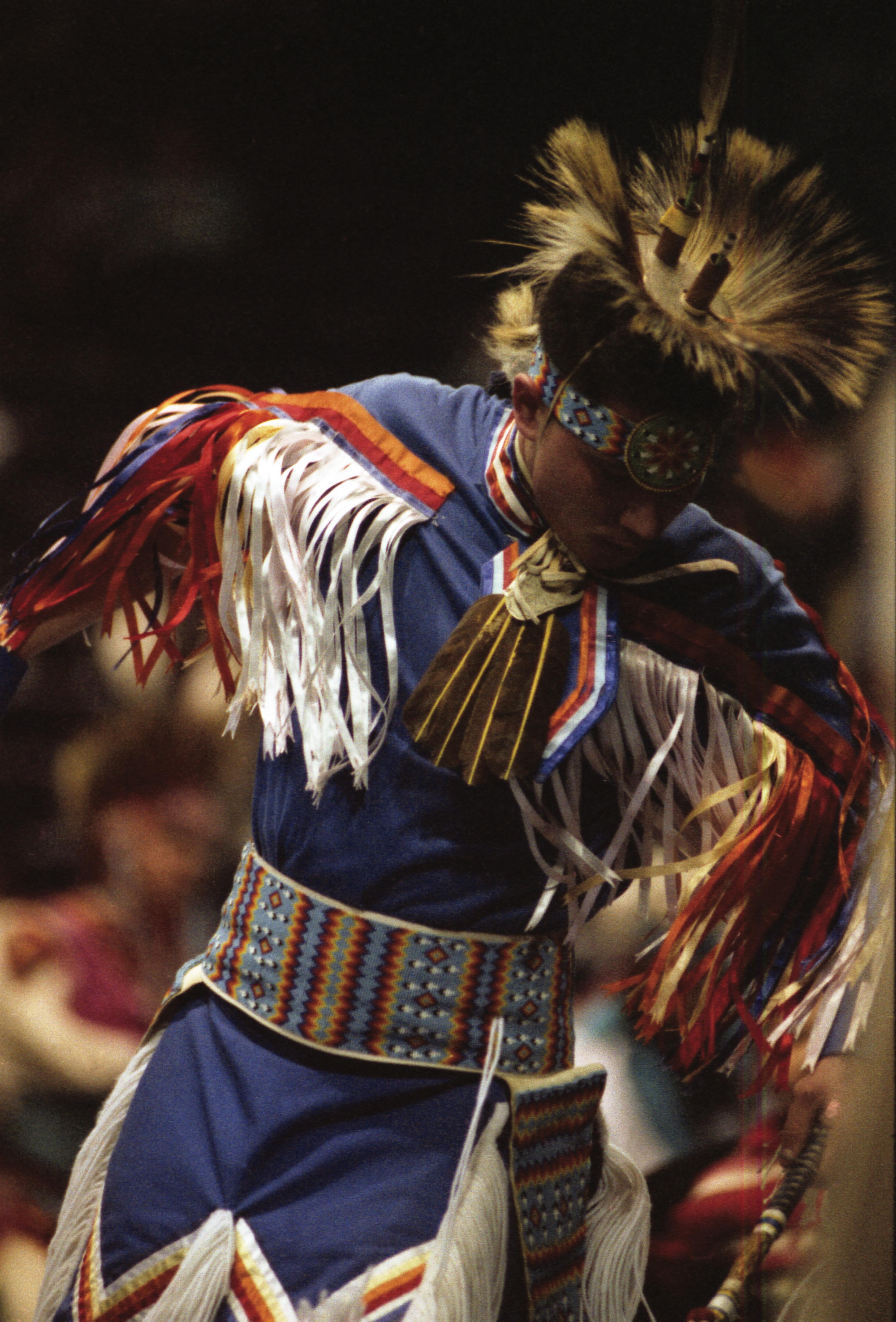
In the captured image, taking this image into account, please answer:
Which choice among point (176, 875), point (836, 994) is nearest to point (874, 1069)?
point (836, 994)

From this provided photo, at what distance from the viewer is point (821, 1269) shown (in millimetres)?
706

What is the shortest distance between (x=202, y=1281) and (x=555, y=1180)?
11.0 inches

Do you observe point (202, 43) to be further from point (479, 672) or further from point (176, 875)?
point (176, 875)

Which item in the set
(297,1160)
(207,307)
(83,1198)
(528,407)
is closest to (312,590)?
(528,407)

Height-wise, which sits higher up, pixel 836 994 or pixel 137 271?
pixel 137 271

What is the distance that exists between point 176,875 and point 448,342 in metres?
0.58

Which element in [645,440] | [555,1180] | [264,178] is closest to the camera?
[645,440]

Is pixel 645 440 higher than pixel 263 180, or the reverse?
pixel 263 180

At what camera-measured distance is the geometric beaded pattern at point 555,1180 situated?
37.4 inches

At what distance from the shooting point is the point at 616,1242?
3.43 feet

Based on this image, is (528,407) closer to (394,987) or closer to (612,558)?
(612,558)

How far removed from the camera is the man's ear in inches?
36.0

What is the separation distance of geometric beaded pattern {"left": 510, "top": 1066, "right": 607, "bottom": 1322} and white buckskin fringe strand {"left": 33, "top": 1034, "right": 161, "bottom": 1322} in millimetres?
323

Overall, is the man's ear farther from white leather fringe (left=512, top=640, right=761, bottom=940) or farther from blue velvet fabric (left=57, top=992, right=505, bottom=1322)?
blue velvet fabric (left=57, top=992, right=505, bottom=1322)
